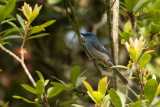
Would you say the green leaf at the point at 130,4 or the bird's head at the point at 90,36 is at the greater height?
the green leaf at the point at 130,4

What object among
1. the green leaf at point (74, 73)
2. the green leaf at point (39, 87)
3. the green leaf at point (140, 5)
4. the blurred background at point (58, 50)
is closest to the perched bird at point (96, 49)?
the blurred background at point (58, 50)

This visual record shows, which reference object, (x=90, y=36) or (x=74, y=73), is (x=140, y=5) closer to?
(x=74, y=73)

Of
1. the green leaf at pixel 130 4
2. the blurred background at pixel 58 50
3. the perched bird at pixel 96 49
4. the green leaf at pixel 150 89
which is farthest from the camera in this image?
the perched bird at pixel 96 49

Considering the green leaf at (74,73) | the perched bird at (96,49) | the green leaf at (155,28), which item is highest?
the green leaf at (155,28)

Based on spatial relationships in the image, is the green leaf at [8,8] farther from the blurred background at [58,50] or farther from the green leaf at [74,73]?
the blurred background at [58,50]

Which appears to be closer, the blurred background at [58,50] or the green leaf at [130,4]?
the green leaf at [130,4]

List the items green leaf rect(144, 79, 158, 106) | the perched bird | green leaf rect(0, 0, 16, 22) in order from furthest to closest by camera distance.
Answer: the perched bird, green leaf rect(0, 0, 16, 22), green leaf rect(144, 79, 158, 106)

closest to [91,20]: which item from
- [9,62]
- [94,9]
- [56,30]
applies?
[94,9]

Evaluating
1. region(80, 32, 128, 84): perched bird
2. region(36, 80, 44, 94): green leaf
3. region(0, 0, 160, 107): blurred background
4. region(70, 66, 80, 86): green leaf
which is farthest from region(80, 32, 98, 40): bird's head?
region(36, 80, 44, 94): green leaf

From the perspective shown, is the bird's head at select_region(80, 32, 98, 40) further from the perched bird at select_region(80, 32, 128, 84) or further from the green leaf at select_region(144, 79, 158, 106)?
the green leaf at select_region(144, 79, 158, 106)

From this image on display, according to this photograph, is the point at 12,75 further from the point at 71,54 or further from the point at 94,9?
the point at 94,9

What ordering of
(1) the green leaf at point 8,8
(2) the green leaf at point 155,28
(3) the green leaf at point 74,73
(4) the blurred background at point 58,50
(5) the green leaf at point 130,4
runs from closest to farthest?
(1) the green leaf at point 8,8 < (3) the green leaf at point 74,73 < (5) the green leaf at point 130,4 < (2) the green leaf at point 155,28 < (4) the blurred background at point 58,50

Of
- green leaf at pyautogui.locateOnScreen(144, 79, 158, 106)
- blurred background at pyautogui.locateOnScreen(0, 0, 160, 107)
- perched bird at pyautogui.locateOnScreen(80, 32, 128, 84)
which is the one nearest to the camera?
green leaf at pyautogui.locateOnScreen(144, 79, 158, 106)

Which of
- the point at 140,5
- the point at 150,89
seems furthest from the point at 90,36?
the point at 150,89
